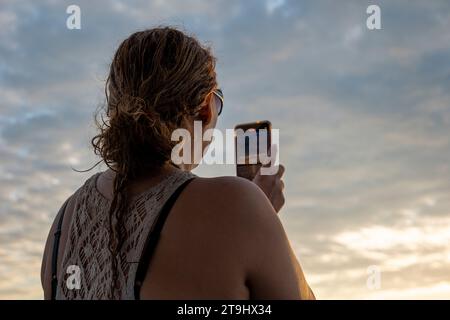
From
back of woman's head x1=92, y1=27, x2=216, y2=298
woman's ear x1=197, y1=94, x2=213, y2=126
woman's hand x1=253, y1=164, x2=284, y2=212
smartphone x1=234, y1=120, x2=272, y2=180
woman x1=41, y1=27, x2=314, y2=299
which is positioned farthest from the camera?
smartphone x1=234, y1=120, x2=272, y2=180

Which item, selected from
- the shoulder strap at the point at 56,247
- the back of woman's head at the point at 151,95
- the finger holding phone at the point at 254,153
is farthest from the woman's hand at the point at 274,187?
the shoulder strap at the point at 56,247

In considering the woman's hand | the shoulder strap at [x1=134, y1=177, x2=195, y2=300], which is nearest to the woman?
the shoulder strap at [x1=134, y1=177, x2=195, y2=300]

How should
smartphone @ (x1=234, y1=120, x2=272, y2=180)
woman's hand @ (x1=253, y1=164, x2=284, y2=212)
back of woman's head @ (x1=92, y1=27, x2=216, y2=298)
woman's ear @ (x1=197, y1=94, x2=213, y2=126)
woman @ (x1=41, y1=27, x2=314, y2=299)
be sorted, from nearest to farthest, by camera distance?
1. woman @ (x1=41, y1=27, x2=314, y2=299)
2. back of woman's head @ (x1=92, y1=27, x2=216, y2=298)
3. woman's ear @ (x1=197, y1=94, x2=213, y2=126)
4. woman's hand @ (x1=253, y1=164, x2=284, y2=212)
5. smartphone @ (x1=234, y1=120, x2=272, y2=180)

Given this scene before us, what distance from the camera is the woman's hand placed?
14.2ft

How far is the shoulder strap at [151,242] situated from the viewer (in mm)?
3268

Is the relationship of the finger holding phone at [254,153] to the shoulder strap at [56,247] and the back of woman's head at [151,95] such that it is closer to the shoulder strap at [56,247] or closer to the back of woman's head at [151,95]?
the back of woman's head at [151,95]

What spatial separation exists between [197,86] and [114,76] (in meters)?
0.51

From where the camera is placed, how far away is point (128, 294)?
3283 mm

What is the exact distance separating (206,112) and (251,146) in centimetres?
89

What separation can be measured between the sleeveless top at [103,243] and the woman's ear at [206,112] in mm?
388

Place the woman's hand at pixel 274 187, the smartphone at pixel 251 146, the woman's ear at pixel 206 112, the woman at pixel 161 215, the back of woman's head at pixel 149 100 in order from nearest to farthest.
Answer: the woman at pixel 161 215, the back of woman's head at pixel 149 100, the woman's ear at pixel 206 112, the woman's hand at pixel 274 187, the smartphone at pixel 251 146

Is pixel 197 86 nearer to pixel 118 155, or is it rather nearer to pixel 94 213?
pixel 118 155

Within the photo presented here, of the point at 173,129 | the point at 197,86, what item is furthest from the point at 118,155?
the point at 197,86

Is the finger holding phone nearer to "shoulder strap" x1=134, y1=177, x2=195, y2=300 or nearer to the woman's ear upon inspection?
the woman's ear
